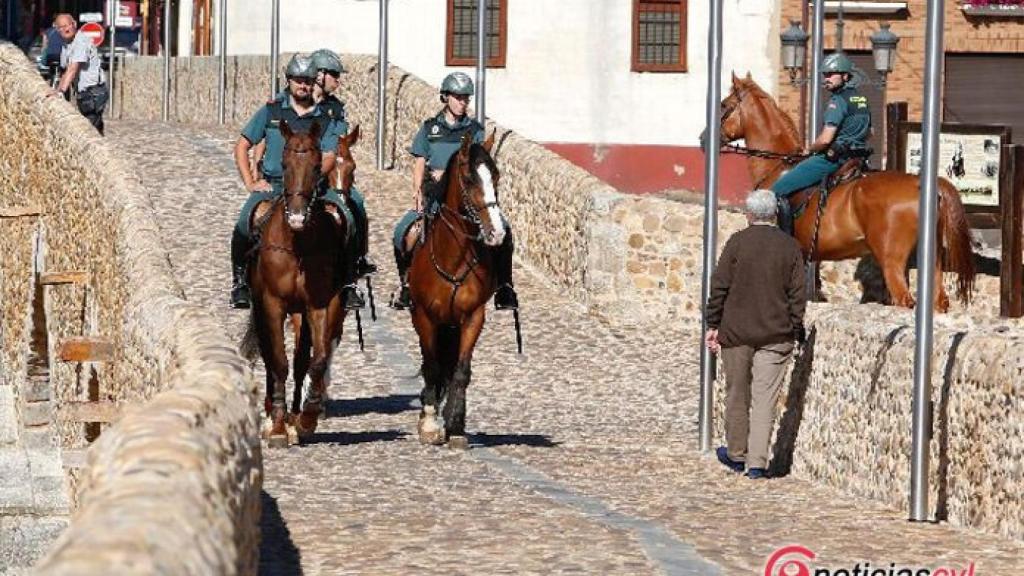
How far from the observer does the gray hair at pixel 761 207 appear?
17406 millimetres

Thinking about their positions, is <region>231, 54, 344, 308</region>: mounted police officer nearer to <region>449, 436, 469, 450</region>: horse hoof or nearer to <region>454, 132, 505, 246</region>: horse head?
<region>454, 132, 505, 246</region>: horse head

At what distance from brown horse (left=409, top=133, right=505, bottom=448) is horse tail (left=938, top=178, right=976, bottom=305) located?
22.6ft

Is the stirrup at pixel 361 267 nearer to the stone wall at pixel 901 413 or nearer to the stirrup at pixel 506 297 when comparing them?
the stirrup at pixel 506 297

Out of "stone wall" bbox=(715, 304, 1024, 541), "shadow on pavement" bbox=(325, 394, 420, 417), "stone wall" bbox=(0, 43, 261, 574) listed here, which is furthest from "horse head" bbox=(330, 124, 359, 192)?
"stone wall" bbox=(715, 304, 1024, 541)

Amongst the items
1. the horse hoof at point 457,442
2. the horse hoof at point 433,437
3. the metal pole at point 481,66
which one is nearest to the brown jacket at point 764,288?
the horse hoof at point 457,442

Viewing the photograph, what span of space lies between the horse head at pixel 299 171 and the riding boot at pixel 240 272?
40.7 inches

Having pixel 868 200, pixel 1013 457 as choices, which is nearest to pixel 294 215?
pixel 1013 457

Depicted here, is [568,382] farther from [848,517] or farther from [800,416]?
[848,517]

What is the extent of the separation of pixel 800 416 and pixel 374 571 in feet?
18.6

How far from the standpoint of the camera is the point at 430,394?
18547 mm

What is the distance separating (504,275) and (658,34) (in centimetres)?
3645

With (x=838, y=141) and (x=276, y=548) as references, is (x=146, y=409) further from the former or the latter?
(x=838, y=141)

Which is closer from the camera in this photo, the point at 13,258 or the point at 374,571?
the point at 374,571

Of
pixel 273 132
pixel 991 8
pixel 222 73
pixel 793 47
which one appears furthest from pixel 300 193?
pixel 991 8
